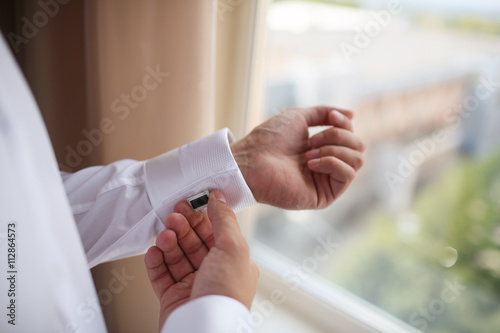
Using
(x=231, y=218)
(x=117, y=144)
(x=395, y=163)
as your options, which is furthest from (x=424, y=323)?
(x=117, y=144)

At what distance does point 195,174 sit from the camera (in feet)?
2.13

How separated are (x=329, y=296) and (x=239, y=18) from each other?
0.72 m

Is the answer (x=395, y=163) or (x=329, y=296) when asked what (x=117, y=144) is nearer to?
(x=329, y=296)

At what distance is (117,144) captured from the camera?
75 cm

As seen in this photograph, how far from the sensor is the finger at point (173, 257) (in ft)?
2.01

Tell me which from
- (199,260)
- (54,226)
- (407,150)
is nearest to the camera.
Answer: (54,226)

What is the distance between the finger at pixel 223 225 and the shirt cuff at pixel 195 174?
31mm

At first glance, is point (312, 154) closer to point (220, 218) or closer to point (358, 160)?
point (358, 160)

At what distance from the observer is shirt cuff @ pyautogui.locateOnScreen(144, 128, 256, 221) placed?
646mm

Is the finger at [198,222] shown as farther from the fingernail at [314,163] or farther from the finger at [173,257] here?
the fingernail at [314,163]

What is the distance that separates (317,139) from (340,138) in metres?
0.05

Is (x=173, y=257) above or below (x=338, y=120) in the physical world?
below

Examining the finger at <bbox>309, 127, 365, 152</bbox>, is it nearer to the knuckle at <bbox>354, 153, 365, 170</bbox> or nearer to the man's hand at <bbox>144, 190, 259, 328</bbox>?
the knuckle at <bbox>354, 153, 365, 170</bbox>

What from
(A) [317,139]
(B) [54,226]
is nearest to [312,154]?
(A) [317,139]
